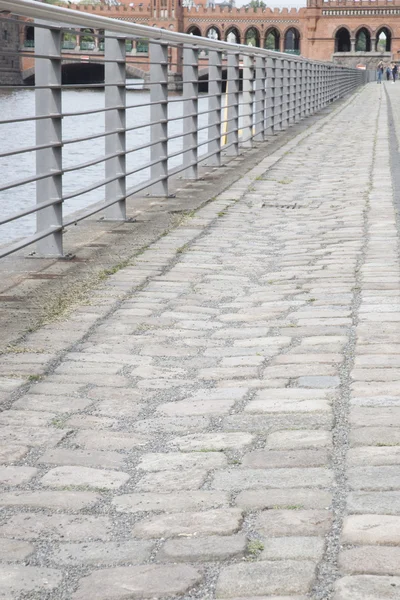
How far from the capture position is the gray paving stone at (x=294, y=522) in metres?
2.36

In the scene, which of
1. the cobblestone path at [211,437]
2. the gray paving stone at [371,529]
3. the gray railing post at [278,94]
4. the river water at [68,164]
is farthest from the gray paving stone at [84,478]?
the gray railing post at [278,94]

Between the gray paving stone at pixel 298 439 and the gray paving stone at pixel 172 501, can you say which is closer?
the gray paving stone at pixel 172 501

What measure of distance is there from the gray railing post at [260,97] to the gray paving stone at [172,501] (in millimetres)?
11048

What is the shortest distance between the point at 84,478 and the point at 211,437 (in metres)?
0.43

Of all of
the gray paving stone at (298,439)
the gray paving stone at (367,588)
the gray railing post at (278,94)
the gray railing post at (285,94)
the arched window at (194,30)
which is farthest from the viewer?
the arched window at (194,30)

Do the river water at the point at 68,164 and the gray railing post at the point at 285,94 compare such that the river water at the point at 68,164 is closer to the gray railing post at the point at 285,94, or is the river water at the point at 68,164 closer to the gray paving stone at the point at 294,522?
the gray railing post at the point at 285,94

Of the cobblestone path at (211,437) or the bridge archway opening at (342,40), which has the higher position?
the bridge archway opening at (342,40)

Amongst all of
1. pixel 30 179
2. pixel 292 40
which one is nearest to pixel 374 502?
pixel 30 179

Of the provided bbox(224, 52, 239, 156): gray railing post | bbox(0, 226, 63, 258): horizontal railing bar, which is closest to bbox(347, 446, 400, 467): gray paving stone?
bbox(0, 226, 63, 258): horizontal railing bar

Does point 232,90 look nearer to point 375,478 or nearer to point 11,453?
point 11,453

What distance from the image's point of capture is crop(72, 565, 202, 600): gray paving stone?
6.85 feet

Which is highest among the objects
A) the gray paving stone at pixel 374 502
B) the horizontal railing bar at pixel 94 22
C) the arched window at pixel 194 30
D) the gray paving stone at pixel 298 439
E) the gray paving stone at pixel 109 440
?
the arched window at pixel 194 30

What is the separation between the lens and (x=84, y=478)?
273 centimetres

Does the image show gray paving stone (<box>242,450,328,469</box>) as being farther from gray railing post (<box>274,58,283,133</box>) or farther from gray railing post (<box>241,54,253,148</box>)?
gray railing post (<box>274,58,283,133</box>)
